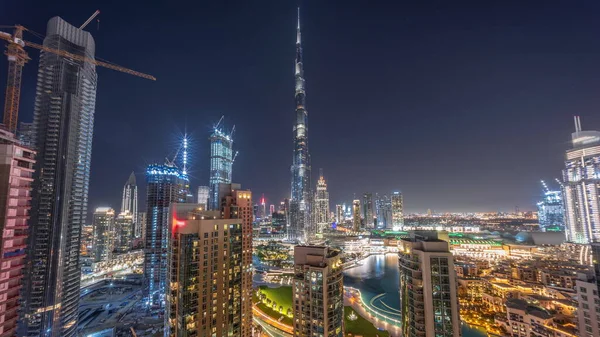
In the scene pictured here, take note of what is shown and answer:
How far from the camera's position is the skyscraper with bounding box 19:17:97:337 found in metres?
44.2

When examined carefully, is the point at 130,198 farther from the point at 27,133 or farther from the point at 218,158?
the point at 27,133

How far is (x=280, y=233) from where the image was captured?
638ft

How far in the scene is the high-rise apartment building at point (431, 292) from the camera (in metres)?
26.0

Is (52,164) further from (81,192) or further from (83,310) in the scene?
(83,310)

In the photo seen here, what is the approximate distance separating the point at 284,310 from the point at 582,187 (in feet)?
400

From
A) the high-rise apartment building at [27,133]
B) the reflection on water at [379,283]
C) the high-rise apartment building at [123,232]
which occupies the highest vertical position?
the high-rise apartment building at [27,133]

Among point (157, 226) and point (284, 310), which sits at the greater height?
point (157, 226)

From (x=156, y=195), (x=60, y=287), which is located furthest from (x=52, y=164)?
(x=156, y=195)

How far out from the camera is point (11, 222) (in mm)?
19547

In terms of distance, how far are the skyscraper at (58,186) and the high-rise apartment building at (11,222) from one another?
34.1 m

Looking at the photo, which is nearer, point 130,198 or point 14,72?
point 14,72

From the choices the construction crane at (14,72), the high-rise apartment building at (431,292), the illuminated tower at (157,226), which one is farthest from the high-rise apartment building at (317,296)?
the illuminated tower at (157,226)

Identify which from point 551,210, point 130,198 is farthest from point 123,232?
→ point 551,210

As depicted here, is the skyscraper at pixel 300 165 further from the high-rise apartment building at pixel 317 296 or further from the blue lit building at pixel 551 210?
the blue lit building at pixel 551 210
